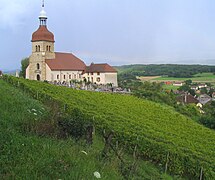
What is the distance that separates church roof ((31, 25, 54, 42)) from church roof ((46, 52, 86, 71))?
3.68 metres

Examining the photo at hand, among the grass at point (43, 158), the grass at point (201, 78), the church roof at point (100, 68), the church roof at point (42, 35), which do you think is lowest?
the grass at point (201, 78)

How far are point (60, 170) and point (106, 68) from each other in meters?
56.1

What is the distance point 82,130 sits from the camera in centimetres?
1023

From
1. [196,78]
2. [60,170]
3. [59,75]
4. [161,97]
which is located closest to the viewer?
[60,170]

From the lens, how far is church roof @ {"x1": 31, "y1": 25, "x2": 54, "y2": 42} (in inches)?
2456

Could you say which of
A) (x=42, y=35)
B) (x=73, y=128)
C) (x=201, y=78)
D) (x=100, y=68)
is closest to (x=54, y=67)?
(x=42, y=35)

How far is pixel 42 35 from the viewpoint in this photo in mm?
62312

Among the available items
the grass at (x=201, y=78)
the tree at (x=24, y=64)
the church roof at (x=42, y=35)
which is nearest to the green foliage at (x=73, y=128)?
the church roof at (x=42, y=35)

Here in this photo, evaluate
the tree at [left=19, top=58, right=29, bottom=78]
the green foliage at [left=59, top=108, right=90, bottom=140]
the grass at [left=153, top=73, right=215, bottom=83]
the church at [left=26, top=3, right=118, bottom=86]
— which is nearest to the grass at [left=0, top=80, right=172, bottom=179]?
the green foliage at [left=59, top=108, right=90, bottom=140]

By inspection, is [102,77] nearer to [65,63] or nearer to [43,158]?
[65,63]

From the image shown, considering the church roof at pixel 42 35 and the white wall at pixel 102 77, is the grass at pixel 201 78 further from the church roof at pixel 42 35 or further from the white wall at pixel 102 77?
the church roof at pixel 42 35

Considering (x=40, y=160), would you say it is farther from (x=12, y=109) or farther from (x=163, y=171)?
(x=163, y=171)

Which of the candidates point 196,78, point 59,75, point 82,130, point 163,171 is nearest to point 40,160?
point 82,130

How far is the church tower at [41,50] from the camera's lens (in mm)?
62375
